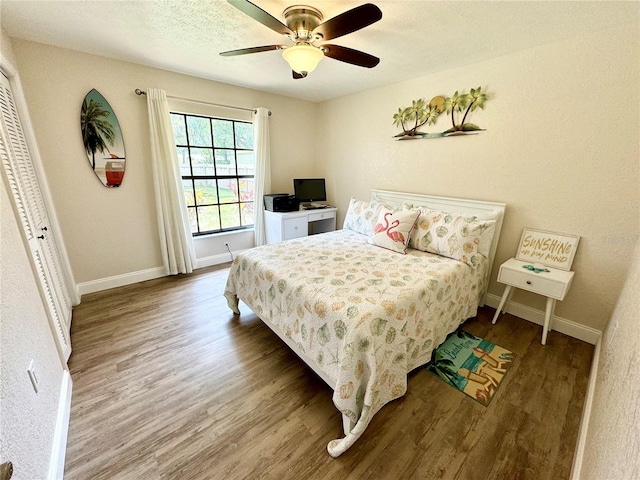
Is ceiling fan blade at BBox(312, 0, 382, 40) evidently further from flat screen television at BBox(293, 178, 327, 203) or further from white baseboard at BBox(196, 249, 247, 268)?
white baseboard at BBox(196, 249, 247, 268)

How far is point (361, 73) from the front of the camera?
2.77 m

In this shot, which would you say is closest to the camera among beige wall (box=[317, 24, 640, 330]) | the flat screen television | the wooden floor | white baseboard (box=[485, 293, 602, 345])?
the wooden floor

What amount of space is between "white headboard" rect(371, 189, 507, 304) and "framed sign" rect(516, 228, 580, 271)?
21 centimetres

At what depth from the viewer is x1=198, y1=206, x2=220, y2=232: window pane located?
3.54 metres

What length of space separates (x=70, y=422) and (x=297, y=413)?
4.12 ft

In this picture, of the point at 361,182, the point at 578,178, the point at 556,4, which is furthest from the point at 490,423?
the point at 361,182

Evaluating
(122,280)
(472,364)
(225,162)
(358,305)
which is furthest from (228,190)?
(472,364)

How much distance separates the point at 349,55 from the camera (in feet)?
5.76

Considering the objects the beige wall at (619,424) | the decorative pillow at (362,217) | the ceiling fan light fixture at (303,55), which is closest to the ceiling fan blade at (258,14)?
the ceiling fan light fixture at (303,55)

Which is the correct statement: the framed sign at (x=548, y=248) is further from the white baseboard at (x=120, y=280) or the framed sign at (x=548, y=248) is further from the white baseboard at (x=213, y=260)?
the white baseboard at (x=120, y=280)

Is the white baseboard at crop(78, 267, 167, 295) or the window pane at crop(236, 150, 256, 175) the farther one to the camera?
the window pane at crop(236, 150, 256, 175)

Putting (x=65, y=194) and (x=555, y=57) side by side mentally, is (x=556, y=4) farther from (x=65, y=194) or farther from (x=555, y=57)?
(x=65, y=194)

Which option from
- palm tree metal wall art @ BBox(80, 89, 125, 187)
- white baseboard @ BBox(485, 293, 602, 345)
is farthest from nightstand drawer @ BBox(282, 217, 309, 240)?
white baseboard @ BBox(485, 293, 602, 345)

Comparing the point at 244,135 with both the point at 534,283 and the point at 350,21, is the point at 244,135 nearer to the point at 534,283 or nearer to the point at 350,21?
the point at 350,21
